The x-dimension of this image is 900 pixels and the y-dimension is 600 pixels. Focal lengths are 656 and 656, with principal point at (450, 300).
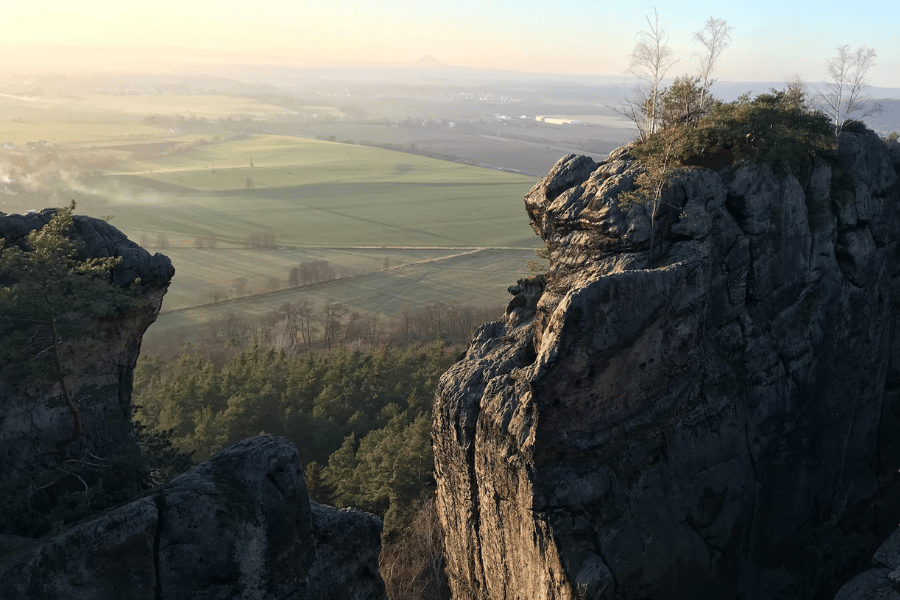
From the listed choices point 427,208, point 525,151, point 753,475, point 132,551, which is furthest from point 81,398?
point 525,151

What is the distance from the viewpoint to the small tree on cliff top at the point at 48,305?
1484cm

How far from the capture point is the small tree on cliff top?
14.8 metres

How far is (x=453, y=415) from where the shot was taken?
70.5 ft

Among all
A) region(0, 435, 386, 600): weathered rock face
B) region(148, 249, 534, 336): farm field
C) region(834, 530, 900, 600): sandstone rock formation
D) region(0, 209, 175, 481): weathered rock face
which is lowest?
region(148, 249, 534, 336): farm field

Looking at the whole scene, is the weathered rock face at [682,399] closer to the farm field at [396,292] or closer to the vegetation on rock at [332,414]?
the vegetation on rock at [332,414]

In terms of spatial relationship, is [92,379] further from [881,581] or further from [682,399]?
[881,581]

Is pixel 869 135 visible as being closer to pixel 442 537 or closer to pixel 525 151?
pixel 442 537

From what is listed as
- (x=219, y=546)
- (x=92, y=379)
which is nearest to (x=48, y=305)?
(x=92, y=379)

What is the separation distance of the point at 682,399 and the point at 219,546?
45.3ft

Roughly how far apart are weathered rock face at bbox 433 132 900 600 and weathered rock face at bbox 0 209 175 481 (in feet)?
31.9

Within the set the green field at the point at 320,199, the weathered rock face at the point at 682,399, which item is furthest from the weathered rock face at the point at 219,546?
the green field at the point at 320,199

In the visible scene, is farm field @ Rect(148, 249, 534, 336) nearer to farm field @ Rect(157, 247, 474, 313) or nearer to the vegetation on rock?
farm field @ Rect(157, 247, 474, 313)

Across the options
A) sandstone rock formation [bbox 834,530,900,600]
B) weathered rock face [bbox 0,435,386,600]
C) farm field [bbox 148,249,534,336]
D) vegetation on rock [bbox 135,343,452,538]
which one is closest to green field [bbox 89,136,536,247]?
farm field [bbox 148,249,534,336]

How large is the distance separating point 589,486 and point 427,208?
4360 inches
